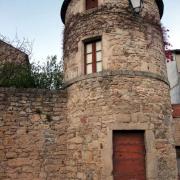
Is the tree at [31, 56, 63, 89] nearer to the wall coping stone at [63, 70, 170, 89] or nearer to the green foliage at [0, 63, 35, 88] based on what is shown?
the green foliage at [0, 63, 35, 88]

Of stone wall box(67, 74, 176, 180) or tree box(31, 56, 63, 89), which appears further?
tree box(31, 56, 63, 89)

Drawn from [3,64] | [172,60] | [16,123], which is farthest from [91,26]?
[172,60]

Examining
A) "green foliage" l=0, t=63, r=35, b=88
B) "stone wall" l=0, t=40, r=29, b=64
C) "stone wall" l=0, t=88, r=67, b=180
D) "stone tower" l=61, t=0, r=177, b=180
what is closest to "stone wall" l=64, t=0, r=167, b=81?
"stone tower" l=61, t=0, r=177, b=180

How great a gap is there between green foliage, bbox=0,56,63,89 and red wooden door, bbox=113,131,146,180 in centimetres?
608

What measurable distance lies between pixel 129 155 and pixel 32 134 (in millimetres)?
2854

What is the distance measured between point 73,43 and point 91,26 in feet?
2.69

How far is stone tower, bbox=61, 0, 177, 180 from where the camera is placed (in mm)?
7676

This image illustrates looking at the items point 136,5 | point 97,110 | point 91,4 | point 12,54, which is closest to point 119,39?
point 136,5

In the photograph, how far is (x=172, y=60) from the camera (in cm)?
1642

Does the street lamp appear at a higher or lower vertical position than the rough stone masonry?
higher

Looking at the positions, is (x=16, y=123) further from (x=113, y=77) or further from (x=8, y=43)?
(x=8, y=43)

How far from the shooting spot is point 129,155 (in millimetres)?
7680

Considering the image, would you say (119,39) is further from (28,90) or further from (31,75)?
(31,75)

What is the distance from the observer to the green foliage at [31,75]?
41.3ft
